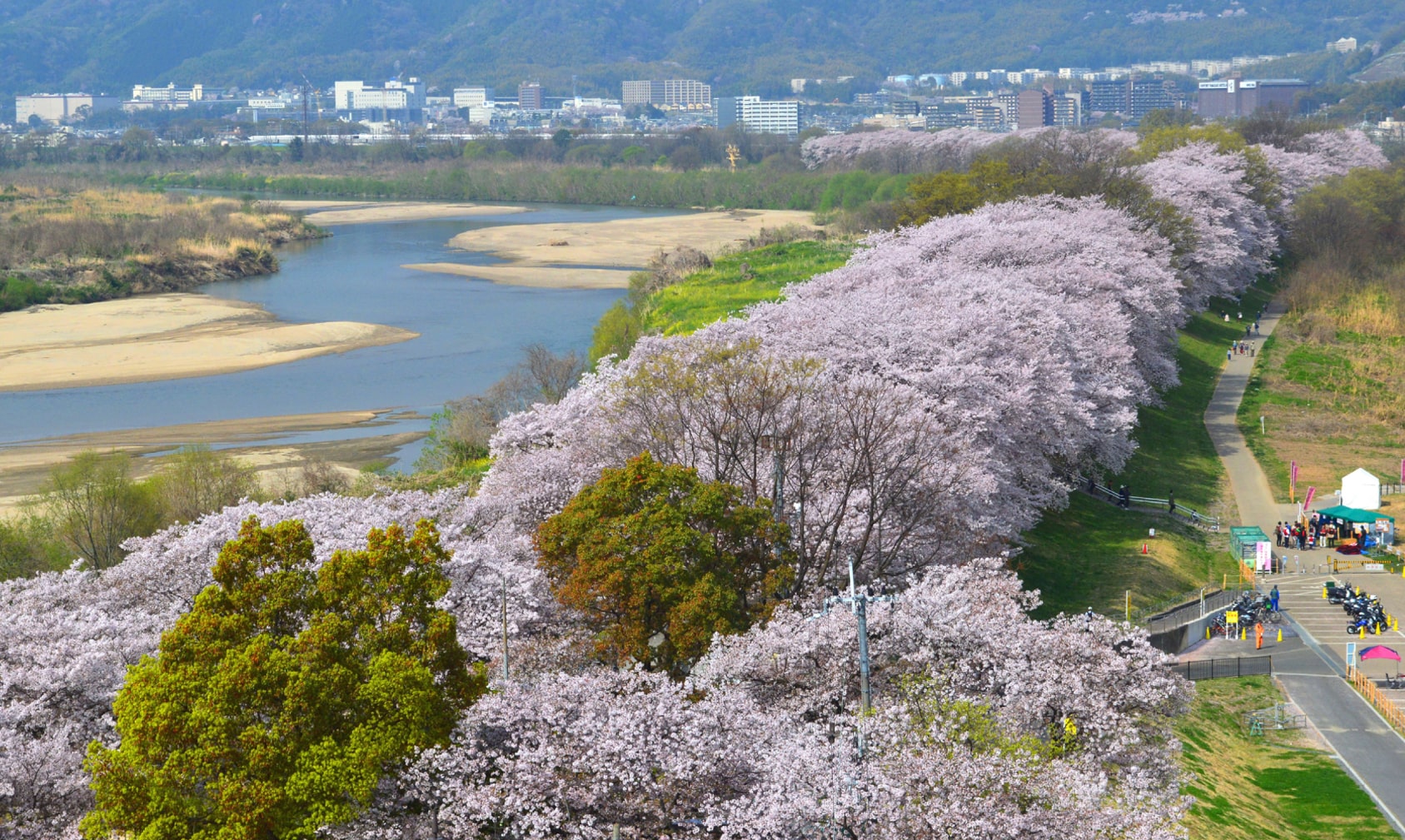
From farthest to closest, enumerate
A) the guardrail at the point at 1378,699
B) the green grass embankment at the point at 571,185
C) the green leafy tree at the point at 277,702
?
the green grass embankment at the point at 571,185 → the guardrail at the point at 1378,699 → the green leafy tree at the point at 277,702

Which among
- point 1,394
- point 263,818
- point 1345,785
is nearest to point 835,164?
point 1,394

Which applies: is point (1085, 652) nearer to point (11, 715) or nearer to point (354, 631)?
point (354, 631)

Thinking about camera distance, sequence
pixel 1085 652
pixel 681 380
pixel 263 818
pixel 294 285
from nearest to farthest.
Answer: pixel 263 818 → pixel 1085 652 → pixel 681 380 → pixel 294 285

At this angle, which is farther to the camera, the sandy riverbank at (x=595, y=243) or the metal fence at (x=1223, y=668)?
the sandy riverbank at (x=595, y=243)

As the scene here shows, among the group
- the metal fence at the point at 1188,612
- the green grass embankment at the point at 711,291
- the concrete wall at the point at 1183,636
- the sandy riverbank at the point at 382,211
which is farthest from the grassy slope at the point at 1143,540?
the sandy riverbank at the point at 382,211

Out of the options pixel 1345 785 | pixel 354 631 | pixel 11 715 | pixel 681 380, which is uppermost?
pixel 681 380

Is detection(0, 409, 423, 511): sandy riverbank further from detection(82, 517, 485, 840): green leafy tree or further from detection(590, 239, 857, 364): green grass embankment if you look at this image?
detection(82, 517, 485, 840): green leafy tree

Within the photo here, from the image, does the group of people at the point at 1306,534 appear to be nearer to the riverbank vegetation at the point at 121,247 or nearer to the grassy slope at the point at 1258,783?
the grassy slope at the point at 1258,783

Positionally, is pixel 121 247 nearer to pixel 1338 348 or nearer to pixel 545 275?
pixel 545 275
